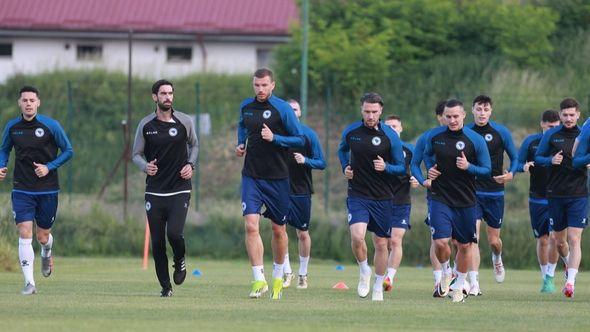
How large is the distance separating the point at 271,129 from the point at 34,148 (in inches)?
120

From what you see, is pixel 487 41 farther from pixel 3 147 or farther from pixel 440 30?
pixel 3 147

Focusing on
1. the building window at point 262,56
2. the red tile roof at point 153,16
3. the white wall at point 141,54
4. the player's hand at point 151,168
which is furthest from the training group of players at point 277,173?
the building window at point 262,56

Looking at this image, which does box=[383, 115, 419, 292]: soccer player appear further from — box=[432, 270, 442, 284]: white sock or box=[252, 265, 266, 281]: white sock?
box=[252, 265, 266, 281]: white sock

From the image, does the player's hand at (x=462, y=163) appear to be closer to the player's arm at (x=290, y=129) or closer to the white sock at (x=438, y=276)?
the player's arm at (x=290, y=129)

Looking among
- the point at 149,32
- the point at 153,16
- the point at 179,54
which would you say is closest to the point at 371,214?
the point at 149,32

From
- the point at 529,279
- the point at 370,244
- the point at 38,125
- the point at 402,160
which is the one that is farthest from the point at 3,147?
the point at 370,244

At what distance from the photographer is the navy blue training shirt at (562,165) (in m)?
18.7

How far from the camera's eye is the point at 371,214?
17.2 metres

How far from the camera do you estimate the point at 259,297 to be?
16.7 meters

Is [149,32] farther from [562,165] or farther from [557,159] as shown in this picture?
[557,159]

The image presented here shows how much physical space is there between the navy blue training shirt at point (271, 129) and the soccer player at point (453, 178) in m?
1.62

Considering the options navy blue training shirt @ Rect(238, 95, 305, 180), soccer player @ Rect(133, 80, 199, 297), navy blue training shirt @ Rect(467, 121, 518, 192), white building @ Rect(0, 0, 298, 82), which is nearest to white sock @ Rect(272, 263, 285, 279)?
navy blue training shirt @ Rect(238, 95, 305, 180)

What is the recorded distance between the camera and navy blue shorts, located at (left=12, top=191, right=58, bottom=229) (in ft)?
57.3

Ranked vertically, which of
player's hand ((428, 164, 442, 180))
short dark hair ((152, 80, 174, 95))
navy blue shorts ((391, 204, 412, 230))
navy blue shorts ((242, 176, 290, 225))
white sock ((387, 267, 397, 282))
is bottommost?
white sock ((387, 267, 397, 282))
